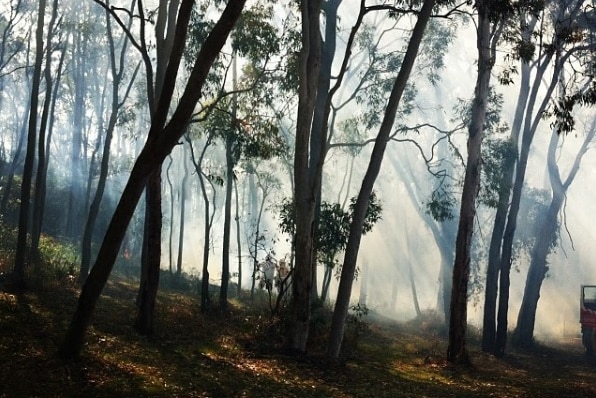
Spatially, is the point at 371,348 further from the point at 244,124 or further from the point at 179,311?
the point at 244,124

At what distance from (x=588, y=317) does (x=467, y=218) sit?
10254 mm

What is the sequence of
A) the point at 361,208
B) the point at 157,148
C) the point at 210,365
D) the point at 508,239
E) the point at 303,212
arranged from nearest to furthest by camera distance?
the point at 157,148 < the point at 210,365 < the point at 303,212 < the point at 361,208 < the point at 508,239

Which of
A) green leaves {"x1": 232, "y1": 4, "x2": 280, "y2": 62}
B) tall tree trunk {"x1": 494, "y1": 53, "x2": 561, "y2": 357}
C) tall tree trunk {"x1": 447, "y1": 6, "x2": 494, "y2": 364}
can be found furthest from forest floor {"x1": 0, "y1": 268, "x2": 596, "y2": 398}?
green leaves {"x1": 232, "y1": 4, "x2": 280, "y2": 62}

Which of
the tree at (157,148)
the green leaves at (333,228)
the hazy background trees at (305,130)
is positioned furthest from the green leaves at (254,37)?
the tree at (157,148)

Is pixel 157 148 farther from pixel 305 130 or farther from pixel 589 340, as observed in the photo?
pixel 589 340

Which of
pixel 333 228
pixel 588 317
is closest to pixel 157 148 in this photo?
pixel 333 228

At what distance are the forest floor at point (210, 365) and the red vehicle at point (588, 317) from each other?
3599 mm

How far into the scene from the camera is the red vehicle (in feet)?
73.9

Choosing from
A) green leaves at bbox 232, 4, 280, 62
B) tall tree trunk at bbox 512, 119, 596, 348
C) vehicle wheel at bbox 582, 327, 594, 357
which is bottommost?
vehicle wheel at bbox 582, 327, 594, 357

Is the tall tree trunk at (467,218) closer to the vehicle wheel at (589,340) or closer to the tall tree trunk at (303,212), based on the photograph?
the tall tree trunk at (303,212)

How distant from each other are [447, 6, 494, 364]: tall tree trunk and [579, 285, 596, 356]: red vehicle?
355 inches

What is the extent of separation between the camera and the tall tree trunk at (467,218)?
15586 mm

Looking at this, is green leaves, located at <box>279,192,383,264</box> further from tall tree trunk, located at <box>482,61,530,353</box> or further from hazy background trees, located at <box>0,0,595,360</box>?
tall tree trunk, located at <box>482,61,530,353</box>

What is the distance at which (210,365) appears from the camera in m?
11.0
